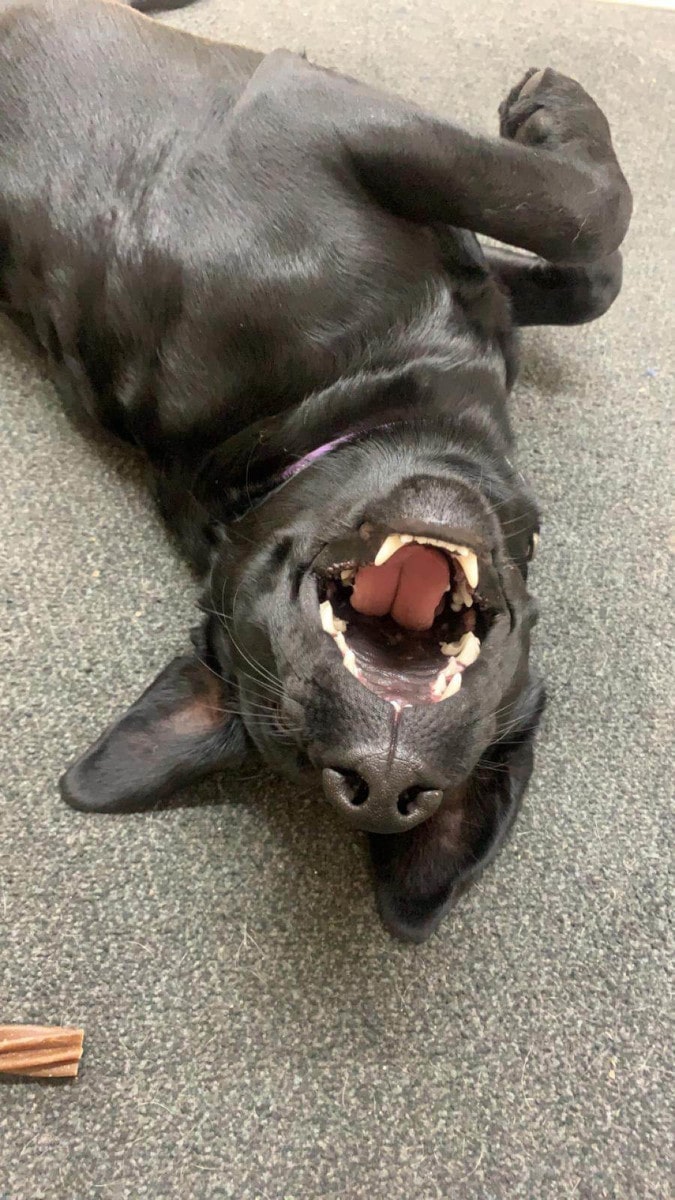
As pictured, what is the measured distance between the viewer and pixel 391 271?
3.88 ft

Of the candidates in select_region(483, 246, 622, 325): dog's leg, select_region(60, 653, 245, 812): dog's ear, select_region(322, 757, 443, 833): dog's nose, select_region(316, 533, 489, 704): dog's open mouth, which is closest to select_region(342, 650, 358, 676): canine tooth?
select_region(316, 533, 489, 704): dog's open mouth

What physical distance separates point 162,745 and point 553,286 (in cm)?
107

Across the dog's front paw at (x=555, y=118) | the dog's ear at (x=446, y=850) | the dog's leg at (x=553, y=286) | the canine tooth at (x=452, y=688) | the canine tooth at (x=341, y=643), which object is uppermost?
the dog's front paw at (x=555, y=118)

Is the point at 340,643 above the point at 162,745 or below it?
above

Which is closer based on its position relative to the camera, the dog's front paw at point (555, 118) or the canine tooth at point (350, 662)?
the canine tooth at point (350, 662)

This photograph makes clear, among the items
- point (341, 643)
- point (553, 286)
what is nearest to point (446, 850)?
point (341, 643)

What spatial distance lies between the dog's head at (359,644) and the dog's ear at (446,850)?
45mm

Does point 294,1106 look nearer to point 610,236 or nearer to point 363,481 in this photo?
point 363,481

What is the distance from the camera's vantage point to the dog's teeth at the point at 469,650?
38.7 inches

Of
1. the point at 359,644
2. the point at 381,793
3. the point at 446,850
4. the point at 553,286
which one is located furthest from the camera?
the point at 553,286

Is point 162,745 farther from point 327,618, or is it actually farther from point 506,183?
point 506,183

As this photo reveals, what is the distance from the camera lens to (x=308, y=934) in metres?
1.29

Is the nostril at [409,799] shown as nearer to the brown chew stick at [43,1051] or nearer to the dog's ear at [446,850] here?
the dog's ear at [446,850]

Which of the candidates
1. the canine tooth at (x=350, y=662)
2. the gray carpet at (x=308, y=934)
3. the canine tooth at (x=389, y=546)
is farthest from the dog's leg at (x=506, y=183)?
the canine tooth at (x=350, y=662)
